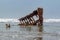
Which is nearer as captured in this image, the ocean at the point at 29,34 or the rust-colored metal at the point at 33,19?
the ocean at the point at 29,34

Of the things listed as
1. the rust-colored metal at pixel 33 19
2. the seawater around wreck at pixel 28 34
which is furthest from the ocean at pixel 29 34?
the rust-colored metal at pixel 33 19

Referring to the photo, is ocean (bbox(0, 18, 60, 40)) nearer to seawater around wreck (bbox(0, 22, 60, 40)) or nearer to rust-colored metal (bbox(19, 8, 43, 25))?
seawater around wreck (bbox(0, 22, 60, 40))

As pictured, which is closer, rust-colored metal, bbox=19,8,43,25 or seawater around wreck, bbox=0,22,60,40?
seawater around wreck, bbox=0,22,60,40

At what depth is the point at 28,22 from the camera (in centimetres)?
6131

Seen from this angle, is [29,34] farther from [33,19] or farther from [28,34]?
[33,19]

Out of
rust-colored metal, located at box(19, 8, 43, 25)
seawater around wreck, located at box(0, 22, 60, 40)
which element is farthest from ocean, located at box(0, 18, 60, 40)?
rust-colored metal, located at box(19, 8, 43, 25)

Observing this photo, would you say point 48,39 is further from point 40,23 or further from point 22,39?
point 40,23

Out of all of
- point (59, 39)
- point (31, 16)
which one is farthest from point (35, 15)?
point (59, 39)

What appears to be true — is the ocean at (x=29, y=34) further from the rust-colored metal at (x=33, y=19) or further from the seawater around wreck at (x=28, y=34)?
the rust-colored metal at (x=33, y=19)

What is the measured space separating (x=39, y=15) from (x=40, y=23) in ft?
7.43

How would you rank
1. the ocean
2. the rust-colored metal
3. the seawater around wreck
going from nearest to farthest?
1. the seawater around wreck
2. the ocean
3. the rust-colored metal

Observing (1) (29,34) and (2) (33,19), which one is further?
(2) (33,19)

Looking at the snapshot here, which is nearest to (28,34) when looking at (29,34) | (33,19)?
(29,34)

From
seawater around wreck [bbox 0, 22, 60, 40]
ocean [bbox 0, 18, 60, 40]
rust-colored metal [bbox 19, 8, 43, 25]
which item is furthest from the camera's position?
rust-colored metal [bbox 19, 8, 43, 25]
